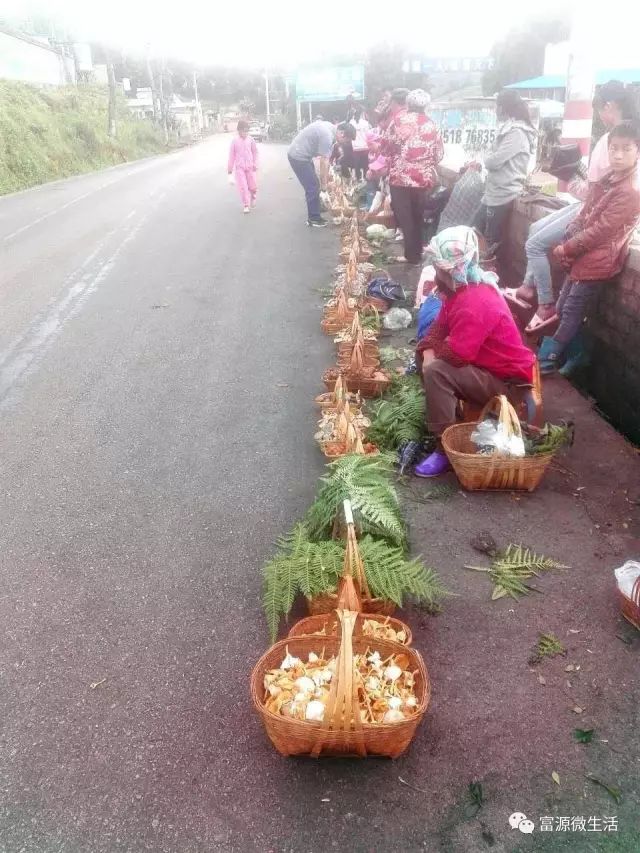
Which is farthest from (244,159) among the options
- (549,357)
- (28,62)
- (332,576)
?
(28,62)

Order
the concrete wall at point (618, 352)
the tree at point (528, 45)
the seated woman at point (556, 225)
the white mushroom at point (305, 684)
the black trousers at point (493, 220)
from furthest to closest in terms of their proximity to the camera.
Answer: the tree at point (528, 45) → the black trousers at point (493, 220) → the seated woman at point (556, 225) → the concrete wall at point (618, 352) → the white mushroom at point (305, 684)

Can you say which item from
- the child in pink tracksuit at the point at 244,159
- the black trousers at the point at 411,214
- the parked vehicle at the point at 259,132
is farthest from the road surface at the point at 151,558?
the parked vehicle at the point at 259,132

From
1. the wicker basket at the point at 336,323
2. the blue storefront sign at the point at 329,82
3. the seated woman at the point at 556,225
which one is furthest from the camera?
the blue storefront sign at the point at 329,82

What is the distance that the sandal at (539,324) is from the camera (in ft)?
18.7

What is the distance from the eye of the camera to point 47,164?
25406 millimetres

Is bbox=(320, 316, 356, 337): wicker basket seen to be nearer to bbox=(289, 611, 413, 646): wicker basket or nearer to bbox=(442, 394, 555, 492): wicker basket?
bbox=(442, 394, 555, 492): wicker basket

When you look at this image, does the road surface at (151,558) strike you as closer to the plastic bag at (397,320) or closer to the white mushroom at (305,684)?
the white mushroom at (305,684)

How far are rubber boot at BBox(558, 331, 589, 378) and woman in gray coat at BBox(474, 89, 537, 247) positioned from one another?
87.5 inches

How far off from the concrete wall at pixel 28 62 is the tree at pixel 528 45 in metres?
26.1

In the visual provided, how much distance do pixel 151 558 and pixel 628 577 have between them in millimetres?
2403

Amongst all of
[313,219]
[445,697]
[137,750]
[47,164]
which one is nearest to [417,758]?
[445,697]

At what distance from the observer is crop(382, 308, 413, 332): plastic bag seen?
699cm

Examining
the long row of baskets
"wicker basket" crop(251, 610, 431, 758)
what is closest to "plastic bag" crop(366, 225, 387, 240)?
the long row of baskets

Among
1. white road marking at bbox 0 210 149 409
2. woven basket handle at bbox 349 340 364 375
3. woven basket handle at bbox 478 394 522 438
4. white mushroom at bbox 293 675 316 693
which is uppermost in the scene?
woven basket handle at bbox 478 394 522 438
